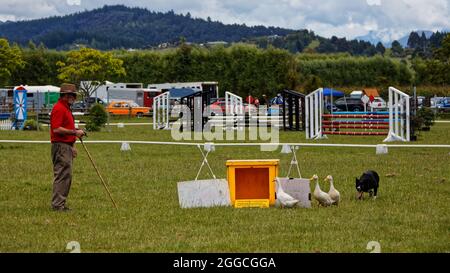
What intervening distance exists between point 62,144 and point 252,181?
2975mm

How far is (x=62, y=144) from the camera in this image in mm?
12734

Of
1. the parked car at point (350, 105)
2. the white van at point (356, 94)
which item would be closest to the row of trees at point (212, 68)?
the white van at point (356, 94)

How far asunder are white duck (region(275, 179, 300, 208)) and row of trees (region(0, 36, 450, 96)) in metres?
54.7

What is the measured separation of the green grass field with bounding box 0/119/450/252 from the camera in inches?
381

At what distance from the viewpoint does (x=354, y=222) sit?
36.7ft

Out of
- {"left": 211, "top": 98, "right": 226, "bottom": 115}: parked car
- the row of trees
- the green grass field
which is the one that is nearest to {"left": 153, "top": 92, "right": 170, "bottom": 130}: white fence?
{"left": 211, "top": 98, "right": 226, "bottom": 115}: parked car

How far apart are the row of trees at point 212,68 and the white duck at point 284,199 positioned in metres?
54.7

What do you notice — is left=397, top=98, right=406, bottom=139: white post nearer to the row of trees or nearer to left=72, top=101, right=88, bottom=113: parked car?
left=72, top=101, right=88, bottom=113: parked car

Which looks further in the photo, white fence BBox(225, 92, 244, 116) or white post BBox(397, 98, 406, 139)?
white fence BBox(225, 92, 244, 116)

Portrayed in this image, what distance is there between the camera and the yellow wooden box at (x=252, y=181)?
43.1 feet

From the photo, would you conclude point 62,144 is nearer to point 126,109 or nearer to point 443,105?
point 443,105
